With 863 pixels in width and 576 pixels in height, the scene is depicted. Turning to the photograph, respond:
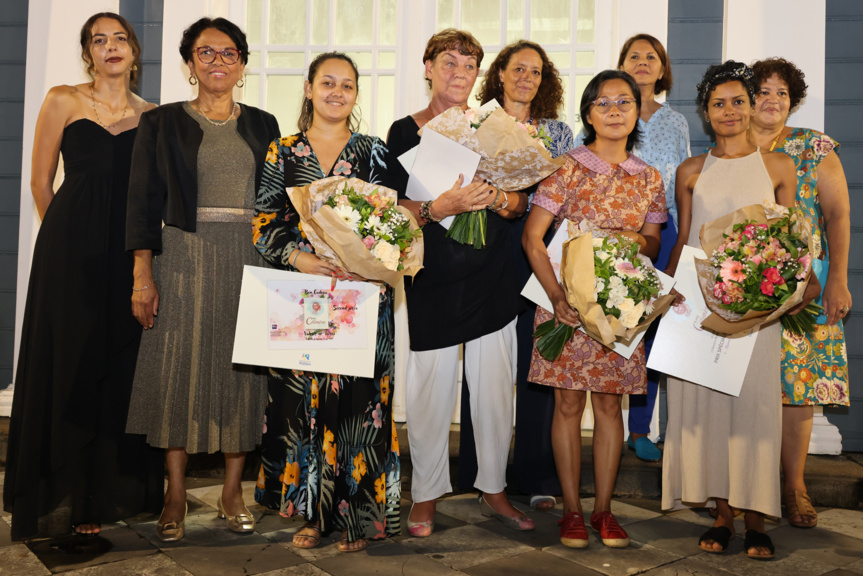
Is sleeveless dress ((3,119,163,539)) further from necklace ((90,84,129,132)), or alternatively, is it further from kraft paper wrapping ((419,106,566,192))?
kraft paper wrapping ((419,106,566,192))

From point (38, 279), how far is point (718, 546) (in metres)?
2.96

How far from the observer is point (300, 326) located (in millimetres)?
2775

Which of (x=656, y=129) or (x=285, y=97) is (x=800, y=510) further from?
(x=285, y=97)

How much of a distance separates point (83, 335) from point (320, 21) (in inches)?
98.9

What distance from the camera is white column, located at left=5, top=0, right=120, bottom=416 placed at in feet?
14.7

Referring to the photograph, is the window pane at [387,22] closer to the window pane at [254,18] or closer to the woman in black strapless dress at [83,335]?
the window pane at [254,18]

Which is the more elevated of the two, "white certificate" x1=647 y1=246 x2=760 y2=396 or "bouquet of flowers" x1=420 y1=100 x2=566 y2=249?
"bouquet of flowers" x1=420 y1=100 x2=566 y2=249

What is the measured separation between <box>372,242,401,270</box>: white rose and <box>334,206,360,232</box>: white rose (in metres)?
0.10

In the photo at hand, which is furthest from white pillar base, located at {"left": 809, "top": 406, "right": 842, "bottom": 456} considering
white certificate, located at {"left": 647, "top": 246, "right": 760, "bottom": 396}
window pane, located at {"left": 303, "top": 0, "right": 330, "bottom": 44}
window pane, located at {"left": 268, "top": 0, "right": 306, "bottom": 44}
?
window pane, located at {"left": 268, "top": 0, "right": 306, "bottom": 44}

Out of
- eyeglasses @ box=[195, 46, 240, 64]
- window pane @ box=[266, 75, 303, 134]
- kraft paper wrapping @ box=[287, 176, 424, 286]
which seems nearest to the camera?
kraft paper wrapping @ box=[287, 176, 424, 286]

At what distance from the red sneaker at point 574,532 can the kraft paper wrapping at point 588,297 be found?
2.49 feet

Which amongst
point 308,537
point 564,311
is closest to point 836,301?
point 564,311

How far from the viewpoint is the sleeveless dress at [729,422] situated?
9.63ft

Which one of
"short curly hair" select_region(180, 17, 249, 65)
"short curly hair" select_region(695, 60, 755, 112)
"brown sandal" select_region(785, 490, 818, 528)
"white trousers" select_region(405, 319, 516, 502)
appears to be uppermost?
"short curly hair" select_region(180, 17, 249, 65)
